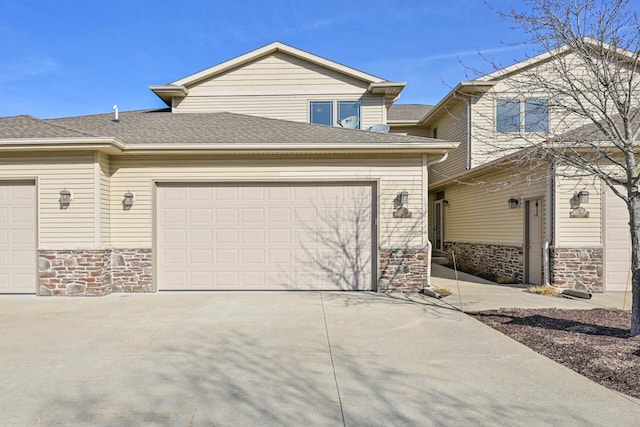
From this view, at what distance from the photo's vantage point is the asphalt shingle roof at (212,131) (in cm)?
934

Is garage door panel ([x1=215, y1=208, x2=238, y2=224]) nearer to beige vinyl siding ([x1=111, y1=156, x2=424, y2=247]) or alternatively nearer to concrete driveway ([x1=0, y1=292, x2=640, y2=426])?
beige vinyl siding ([x1=111, y1=156, x2=424, y2=247])

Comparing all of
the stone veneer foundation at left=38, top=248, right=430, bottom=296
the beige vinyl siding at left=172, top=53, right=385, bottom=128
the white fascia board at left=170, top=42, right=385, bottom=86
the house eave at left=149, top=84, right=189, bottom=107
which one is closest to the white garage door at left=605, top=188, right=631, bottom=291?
the stone veneer foundation at left=38, top=248, right=430, bottom=296

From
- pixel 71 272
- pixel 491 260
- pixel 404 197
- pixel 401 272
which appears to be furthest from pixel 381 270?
pixel 71 272

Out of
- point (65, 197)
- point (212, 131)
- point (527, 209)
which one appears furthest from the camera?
point (527, 209)

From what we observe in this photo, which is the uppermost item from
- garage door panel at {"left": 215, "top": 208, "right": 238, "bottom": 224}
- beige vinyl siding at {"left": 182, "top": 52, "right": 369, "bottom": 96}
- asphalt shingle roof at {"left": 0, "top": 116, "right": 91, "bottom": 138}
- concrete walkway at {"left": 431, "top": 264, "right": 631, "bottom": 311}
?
beige vinyl siding at {"left": 182, "top": 52, "right": 369, "bottom": 96}

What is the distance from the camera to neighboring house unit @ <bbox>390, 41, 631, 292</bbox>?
870 cm

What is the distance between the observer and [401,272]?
9.38 m

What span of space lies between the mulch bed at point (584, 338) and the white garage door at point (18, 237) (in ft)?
30.2

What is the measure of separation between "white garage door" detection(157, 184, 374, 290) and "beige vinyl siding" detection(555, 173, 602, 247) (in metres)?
4.34

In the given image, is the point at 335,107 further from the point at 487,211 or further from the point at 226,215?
the point at 226,215

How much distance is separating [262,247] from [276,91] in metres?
6.34

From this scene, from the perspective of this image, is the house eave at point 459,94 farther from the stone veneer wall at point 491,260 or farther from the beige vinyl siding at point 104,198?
the beige vinyl siding at point 104,198

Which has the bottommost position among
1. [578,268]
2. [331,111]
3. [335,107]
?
[578,268]

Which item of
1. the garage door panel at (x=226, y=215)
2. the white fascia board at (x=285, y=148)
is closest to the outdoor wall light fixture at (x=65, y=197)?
the white fascia board at (x=285, y=148)
